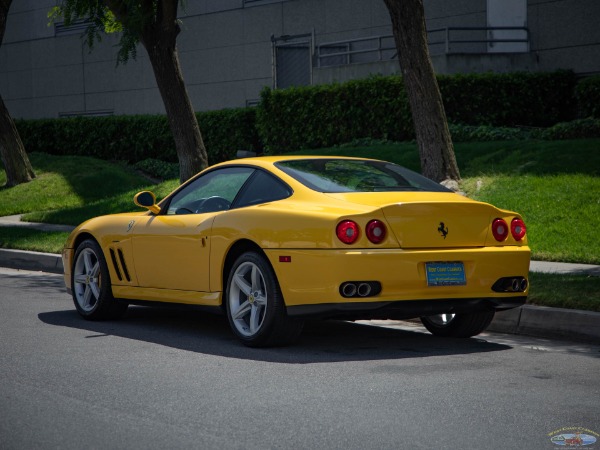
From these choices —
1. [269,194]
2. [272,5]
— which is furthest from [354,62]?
[269,194]

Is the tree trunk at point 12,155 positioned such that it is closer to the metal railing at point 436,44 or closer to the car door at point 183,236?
the metal railing at point 436,44

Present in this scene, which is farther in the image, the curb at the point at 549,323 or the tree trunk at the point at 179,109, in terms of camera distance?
the tree trunk at the point at 179,109

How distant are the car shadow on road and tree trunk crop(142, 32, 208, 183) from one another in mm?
9806

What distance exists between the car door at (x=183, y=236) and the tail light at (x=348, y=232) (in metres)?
1.01

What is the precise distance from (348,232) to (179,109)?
12911 mm

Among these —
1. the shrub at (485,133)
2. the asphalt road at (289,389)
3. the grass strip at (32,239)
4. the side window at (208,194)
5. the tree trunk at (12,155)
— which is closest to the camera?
the asphalt road at (289,389)

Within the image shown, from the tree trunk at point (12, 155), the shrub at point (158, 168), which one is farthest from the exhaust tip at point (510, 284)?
the tree trunk at point (12, 155)

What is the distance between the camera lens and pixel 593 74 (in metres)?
24.0

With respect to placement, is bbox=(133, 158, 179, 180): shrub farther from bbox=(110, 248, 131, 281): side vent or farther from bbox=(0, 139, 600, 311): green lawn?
bbox=(110, 248, 131, 281): side vent

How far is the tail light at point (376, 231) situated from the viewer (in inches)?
298

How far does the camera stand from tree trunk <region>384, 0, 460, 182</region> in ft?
52.9

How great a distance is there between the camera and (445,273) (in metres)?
7.74

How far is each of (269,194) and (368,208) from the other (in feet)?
3.26

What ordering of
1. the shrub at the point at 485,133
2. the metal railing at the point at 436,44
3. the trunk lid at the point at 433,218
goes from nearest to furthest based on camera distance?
the trunk lid at the point at 433,218
the shrub at the point at 485,133
the metal railing at the point at 436,44
